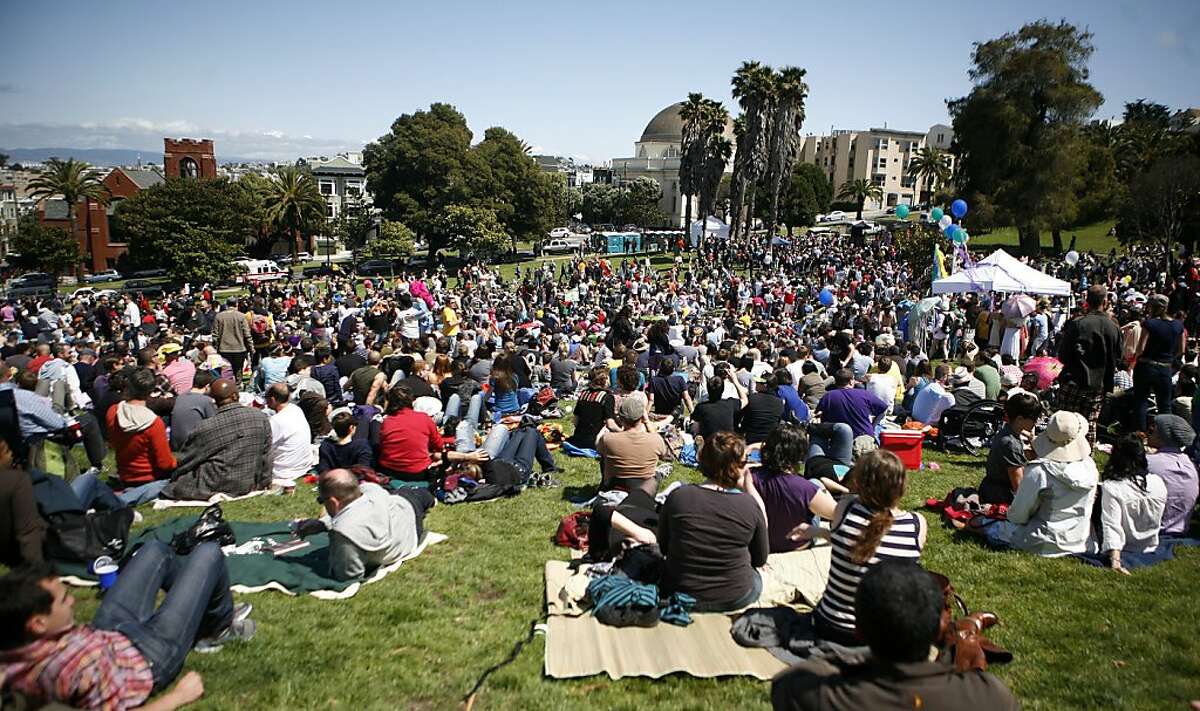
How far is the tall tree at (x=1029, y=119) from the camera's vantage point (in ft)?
134

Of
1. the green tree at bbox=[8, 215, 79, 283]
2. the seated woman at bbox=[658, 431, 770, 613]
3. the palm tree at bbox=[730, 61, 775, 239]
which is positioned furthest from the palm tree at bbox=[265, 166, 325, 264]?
the seated woman at bbox=[658, 431, 770, 613]

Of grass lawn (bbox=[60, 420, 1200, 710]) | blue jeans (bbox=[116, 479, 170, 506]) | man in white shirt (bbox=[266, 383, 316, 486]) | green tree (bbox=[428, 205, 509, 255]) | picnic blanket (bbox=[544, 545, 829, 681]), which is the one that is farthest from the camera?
green tree (bbox=[428, 205, 509, 255])

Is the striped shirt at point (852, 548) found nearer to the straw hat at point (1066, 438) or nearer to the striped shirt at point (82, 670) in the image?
the straw hat at point (1066, 438)

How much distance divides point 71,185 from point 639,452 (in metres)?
67.0

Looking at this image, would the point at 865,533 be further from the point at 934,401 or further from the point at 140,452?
the point at 140,452

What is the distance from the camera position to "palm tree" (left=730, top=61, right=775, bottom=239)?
42.4 meters

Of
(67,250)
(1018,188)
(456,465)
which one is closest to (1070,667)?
(456,465)

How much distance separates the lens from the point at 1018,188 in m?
42.0

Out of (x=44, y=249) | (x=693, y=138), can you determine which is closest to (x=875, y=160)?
(x=693, y=138)

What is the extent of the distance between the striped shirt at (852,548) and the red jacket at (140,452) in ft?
21.1

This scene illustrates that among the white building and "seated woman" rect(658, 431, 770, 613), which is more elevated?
the white building

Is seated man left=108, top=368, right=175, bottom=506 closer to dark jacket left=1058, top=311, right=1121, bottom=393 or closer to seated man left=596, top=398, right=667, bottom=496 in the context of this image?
seated man left=596, top=398, right=667, bottom=496

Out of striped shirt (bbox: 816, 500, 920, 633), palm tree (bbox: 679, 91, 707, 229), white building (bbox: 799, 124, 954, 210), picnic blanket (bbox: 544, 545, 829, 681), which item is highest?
white building (bbox: 799, 124, 954, 210)

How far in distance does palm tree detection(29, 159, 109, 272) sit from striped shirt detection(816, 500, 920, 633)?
2709 inches
